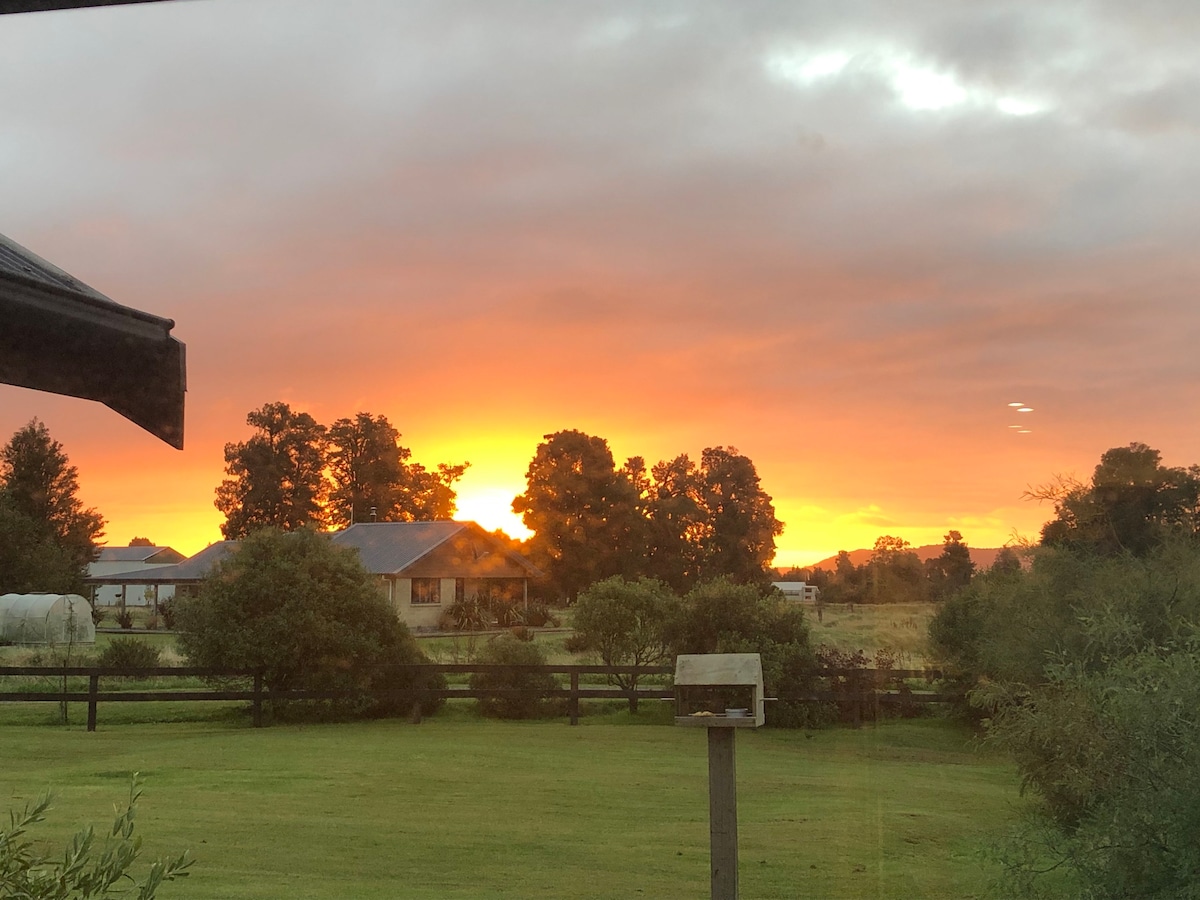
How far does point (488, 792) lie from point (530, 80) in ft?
20.3

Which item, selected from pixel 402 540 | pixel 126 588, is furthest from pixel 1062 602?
pixel 126 588

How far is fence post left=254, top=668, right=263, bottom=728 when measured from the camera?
33.4 feet

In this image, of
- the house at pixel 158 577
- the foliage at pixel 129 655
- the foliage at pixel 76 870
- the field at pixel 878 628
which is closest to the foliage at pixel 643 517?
the field at pixel 878 628

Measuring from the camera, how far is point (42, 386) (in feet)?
4.80

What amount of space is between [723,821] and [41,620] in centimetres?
1195

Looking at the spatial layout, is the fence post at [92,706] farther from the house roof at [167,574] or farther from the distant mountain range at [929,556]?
the distant mountain range at [929,556]

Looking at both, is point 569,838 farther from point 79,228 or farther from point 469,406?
point 469,406

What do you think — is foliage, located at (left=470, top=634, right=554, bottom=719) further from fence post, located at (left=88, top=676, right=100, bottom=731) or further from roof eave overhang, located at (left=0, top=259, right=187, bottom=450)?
roof eave overhang, located at (left=0, top=259, right=187, bottom=450)

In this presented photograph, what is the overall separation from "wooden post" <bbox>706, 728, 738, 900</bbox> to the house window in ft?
41.0

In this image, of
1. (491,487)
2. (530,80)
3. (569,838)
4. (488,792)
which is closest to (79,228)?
(530,80)

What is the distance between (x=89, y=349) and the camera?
1.43 metres

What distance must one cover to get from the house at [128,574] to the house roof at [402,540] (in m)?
4.12

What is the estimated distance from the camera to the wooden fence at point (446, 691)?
9648mm

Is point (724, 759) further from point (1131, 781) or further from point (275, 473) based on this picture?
point (275, 473)
